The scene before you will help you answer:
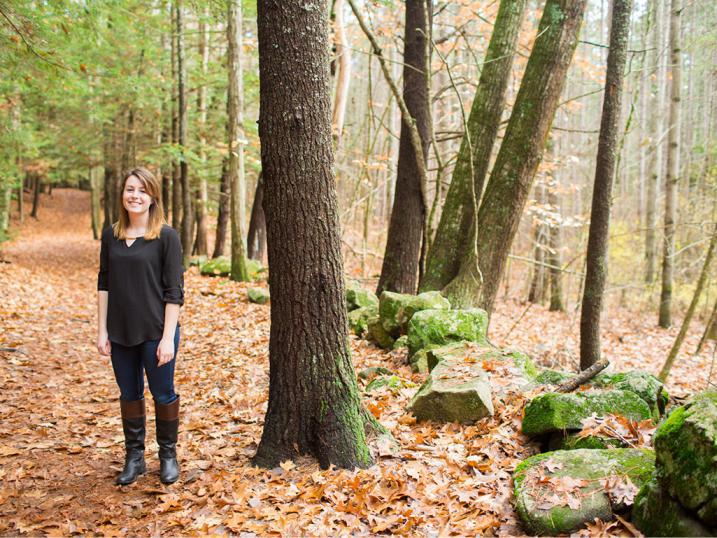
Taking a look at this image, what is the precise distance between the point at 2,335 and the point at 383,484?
742 cm

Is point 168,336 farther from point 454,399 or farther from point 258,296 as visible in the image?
point 258,296

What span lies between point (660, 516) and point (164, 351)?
10.3ft

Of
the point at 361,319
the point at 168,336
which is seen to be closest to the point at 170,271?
the point at 168,336

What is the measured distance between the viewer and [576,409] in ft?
12.6

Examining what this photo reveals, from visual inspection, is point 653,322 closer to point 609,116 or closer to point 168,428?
point 609,116

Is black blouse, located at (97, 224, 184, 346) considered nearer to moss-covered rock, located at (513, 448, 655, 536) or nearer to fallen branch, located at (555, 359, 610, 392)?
moss-covered rock, located at (513, 448, 655, 536)

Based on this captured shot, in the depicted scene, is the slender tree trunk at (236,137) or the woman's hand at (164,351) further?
the slender tree trunk at (236,137)

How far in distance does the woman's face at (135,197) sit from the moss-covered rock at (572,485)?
10.5ft

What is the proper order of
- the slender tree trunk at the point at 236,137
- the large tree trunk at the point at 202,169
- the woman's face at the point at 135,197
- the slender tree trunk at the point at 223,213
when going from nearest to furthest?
the woman's face at the point at 135,197 → the slender tree trunk at the point at 236,137 → the large tree trunk at the point at 202,169 → the slender tree trunk at the point at 223,213

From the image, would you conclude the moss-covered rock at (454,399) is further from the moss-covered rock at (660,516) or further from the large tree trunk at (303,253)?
the moss-covered rock at (660,516)

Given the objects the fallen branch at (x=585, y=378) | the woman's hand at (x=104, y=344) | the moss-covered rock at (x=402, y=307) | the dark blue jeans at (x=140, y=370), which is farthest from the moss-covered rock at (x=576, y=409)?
the woman's hand at (x=104, y=344)

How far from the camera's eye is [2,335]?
8016 mm

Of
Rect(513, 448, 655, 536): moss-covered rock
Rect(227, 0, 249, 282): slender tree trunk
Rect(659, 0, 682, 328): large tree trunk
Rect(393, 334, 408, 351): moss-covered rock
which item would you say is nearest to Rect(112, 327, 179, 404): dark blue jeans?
Rect(513, 448, 655, 536): moss-covered rock

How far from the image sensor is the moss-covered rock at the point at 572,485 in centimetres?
284
